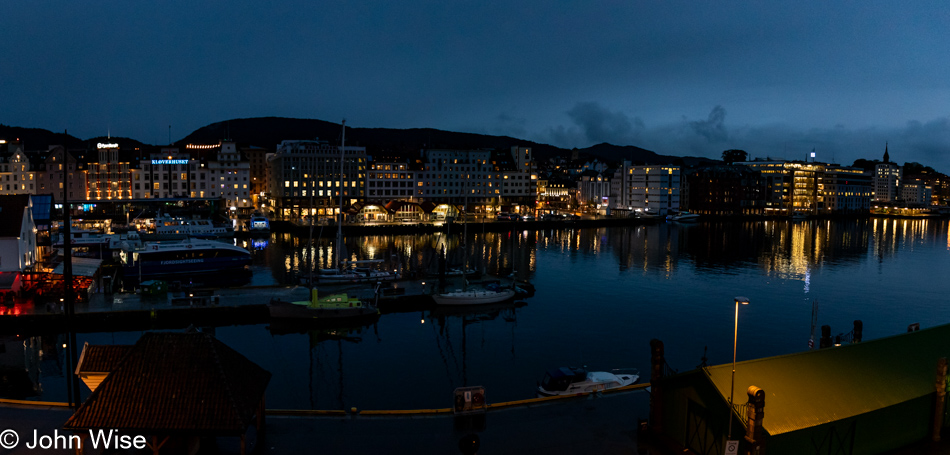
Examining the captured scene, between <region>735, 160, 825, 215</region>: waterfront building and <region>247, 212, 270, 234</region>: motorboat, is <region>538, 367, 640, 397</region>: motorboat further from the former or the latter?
<region>735, 160, 825, 215</region>: waterfront building

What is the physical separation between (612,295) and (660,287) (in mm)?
5177

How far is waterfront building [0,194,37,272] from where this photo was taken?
28.0 metres

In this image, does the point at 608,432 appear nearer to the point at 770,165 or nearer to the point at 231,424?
the point at 231,424

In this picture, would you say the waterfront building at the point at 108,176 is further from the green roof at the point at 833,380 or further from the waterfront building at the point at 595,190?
the green roof at the point at 833,380

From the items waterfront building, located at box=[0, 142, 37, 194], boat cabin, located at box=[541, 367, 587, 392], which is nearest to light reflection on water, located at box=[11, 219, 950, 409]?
boat cabin, located at box=[541, 367, 587, 392]

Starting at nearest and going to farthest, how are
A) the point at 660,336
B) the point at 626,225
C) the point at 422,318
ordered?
the point at 660,336 → the point at 422,318 → the point at 626,225

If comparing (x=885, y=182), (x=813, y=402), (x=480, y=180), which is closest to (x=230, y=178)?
(x=480, y=180)

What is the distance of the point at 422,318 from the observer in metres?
29.6

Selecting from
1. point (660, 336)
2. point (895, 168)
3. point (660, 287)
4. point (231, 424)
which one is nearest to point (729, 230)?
point (660, 287)

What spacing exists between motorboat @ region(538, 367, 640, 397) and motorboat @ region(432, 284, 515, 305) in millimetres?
12484

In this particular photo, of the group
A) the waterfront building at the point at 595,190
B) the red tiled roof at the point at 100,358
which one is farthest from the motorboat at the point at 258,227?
the waterfront building at the point at 595,190

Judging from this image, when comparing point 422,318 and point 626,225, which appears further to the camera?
point 626,225

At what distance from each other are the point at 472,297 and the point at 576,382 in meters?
14.0

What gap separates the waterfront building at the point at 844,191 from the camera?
146500mm
